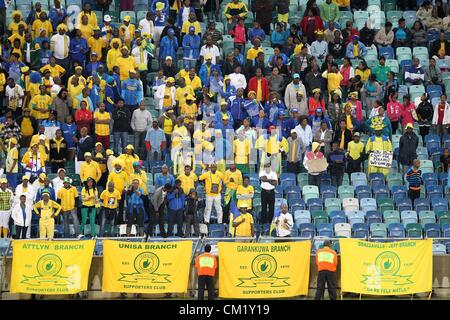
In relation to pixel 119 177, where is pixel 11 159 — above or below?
above

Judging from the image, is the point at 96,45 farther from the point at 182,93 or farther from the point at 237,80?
the point at 237,80

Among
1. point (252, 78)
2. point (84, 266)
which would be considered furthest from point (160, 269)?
point (252, 78)

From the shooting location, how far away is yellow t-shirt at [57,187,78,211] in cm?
4369

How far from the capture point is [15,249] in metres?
41.1

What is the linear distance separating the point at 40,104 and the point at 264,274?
9.57m

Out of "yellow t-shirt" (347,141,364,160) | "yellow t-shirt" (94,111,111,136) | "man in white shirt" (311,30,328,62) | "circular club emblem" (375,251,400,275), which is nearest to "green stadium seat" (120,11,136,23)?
"man in white shirt" (311,30,328,62)

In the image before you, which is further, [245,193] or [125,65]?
[125,65]

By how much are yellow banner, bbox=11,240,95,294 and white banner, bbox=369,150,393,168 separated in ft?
30.2

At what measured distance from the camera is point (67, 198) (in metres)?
43.7

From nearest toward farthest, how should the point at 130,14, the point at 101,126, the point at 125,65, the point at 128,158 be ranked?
the point at 128,158 → the point at 101,126 → the point at 125,65 → the point at 130,14

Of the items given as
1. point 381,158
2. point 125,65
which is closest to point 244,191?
point 381,158

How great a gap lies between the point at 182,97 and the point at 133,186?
4.77m

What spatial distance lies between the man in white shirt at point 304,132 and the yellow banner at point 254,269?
19.3 feet

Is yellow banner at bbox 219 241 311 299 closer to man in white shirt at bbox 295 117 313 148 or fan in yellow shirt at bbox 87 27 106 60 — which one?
man in white shirt at bbox 295 117 313 148
